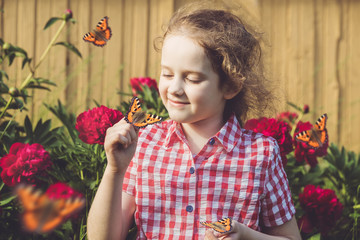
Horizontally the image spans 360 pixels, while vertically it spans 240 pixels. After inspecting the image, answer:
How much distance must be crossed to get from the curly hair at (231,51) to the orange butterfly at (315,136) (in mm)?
247

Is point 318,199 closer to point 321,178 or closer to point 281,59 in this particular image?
point 321,178

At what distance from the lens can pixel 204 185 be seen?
1304 mm

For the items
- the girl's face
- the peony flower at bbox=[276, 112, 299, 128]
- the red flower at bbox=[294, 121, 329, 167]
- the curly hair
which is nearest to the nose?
the girl's face

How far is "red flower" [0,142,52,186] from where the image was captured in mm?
1424

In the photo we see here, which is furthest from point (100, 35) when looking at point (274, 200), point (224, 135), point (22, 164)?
point (274, 200)

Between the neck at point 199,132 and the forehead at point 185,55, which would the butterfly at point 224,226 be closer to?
the neck at point 199,132

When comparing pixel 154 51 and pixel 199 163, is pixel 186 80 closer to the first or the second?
pixel 199 163

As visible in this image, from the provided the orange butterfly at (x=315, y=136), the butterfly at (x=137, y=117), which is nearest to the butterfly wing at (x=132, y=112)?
the butterfly at (x=137, y=117)

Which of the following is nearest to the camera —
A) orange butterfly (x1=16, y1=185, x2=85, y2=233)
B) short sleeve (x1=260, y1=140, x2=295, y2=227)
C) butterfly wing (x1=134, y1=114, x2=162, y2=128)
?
orange butterfly (x1=16, y1=185, x2=85, y2=233)

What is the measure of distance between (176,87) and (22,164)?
1.99 feet

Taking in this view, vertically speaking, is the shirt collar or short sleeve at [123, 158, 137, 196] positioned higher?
the shirt collar

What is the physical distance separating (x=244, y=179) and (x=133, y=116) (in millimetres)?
425

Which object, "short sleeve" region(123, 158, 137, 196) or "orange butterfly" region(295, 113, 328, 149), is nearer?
"short sleeve" region(123, 158, 137, 196)

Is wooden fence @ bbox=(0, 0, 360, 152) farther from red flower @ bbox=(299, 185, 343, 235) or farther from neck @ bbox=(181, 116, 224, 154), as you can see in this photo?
neck @ bbox=(181, 116, 224, 154)
